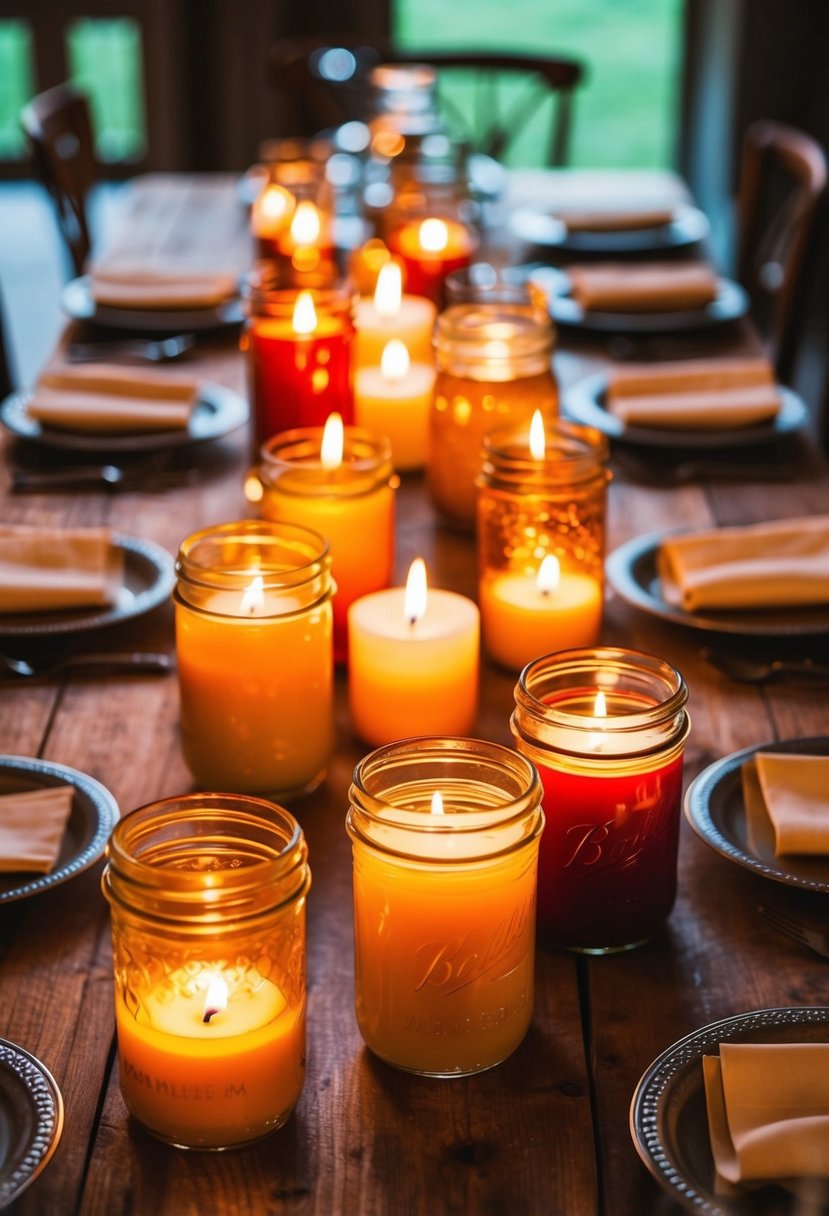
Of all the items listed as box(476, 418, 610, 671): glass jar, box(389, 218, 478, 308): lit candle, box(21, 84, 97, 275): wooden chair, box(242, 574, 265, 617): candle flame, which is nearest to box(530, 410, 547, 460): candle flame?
box(476, 418, 610, 671): glass jar

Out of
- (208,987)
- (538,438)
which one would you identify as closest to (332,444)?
(538,438)

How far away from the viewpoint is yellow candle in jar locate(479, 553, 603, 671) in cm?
127

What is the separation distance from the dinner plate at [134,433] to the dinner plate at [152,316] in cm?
31

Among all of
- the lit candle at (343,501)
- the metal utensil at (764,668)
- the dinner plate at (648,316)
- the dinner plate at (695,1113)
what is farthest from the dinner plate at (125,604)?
the dinner plate at (648,316)

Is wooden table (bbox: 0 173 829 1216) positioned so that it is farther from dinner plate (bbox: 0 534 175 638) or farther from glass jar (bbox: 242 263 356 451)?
glass jar (bbox: 242 263 356 451)

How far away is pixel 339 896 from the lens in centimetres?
101

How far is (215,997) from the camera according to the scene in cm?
76

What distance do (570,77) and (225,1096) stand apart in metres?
3.14

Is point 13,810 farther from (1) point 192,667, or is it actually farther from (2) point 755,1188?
(2) point 755,1188

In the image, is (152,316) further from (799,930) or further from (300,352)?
(799,930)

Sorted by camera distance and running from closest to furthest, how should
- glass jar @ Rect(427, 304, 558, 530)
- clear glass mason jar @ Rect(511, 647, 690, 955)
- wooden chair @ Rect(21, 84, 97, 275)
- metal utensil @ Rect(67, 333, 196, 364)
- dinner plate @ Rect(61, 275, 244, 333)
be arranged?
clear glass mason jar @ Rect(511, 647, 690, 955) < glass jar @ Rect(427, 304, 558, 530) < metal utensil @ Rect(67, 333, 196, 364) < dinner plate @ Rect(61, 275, 244, 333) < wooden chair @ Rect(21, 84, 97, 275)

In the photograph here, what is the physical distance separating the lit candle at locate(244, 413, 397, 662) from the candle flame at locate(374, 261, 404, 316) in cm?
54

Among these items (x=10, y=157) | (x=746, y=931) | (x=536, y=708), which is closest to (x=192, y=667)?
(x=536, y=708)

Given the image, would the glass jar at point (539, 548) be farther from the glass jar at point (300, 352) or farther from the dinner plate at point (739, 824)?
the glass jar at point (300, 352)
